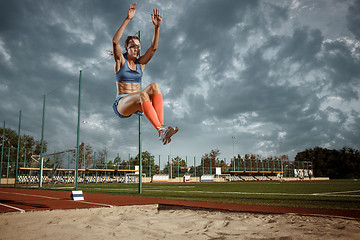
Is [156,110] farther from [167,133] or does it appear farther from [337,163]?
[337,163]

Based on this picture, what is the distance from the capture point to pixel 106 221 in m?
5.23

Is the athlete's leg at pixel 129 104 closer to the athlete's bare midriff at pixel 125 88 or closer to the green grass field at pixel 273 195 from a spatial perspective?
the athlete's bare midriff at pixel 125 88

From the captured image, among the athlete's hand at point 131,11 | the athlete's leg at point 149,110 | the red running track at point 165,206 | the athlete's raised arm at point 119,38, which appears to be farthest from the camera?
the red running track at point 165,206

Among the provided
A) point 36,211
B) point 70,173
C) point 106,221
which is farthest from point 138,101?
point 70,173

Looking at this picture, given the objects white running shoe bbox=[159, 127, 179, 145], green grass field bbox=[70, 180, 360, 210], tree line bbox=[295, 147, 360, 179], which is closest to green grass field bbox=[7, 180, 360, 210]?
green grass field bbox=[70, 180, 360, 210]

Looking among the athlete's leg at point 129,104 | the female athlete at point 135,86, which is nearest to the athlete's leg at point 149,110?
the female athlete at point 135,86

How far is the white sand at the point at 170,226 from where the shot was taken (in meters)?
3.78

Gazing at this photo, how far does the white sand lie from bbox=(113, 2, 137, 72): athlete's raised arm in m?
2.71

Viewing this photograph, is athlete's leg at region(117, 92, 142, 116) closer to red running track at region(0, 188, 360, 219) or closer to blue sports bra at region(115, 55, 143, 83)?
blue sports bra at region(115, 55, 143, 83)

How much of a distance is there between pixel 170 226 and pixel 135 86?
2.53m

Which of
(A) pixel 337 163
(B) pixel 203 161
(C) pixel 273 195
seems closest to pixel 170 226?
(C) pixel 273 195

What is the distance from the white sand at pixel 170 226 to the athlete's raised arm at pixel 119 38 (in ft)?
8.88

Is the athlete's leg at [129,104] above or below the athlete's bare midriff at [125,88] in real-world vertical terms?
below

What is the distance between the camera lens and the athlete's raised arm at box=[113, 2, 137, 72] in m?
4.39
